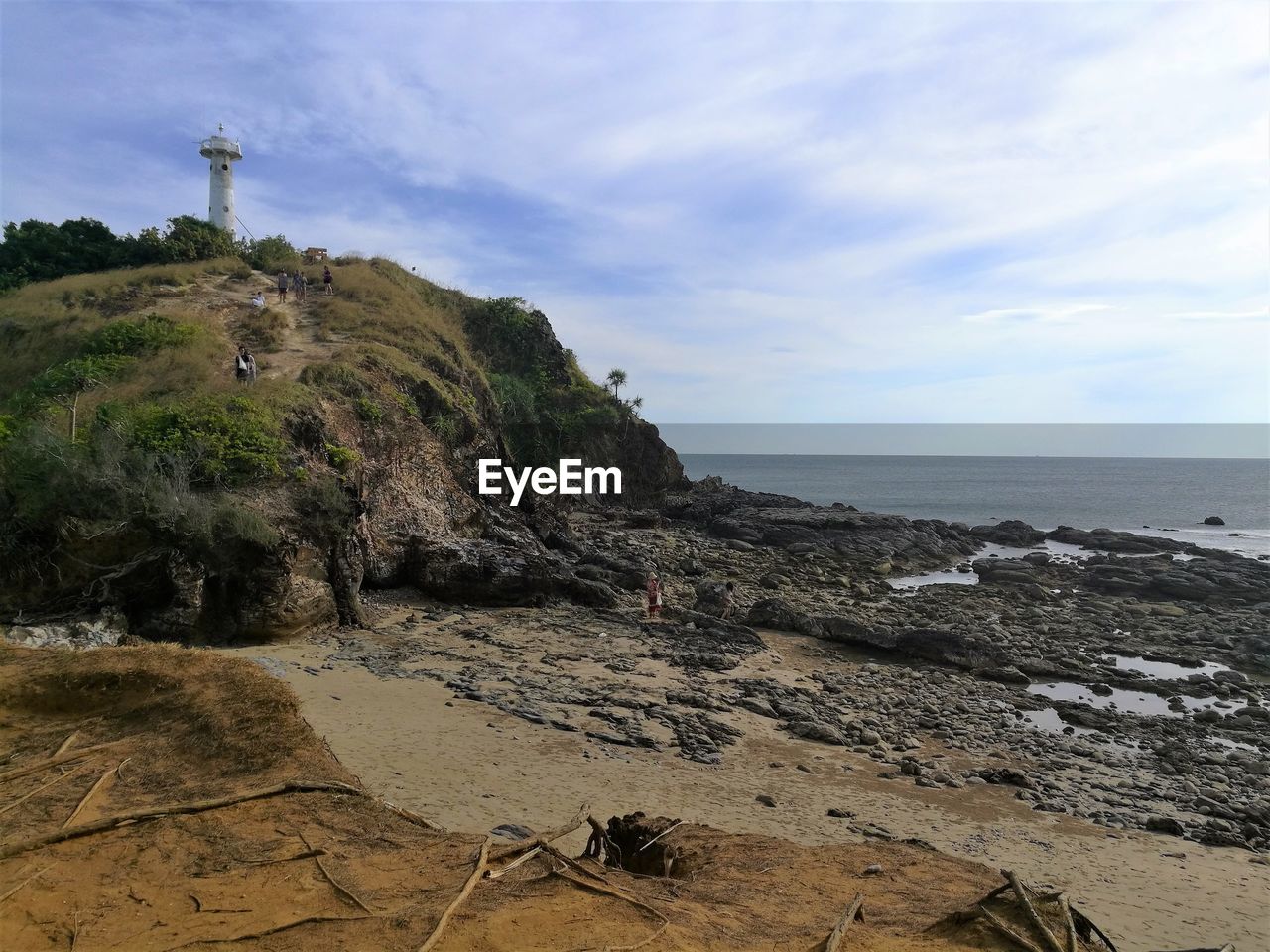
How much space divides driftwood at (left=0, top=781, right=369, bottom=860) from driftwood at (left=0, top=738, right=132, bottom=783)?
1.45m

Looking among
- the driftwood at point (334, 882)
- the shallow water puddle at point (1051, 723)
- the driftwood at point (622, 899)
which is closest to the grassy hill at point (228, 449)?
the driftwood at point (334, 882)

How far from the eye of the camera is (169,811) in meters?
5.39

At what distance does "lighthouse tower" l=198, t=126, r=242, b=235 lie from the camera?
3969 cm

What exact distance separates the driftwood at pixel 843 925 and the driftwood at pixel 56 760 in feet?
20.6

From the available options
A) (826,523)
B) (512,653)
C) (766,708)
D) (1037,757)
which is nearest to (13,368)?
(512,653)

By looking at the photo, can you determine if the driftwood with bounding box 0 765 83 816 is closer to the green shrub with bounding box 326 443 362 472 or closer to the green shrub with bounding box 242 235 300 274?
the green shrub with bounding box 326 443 362 472

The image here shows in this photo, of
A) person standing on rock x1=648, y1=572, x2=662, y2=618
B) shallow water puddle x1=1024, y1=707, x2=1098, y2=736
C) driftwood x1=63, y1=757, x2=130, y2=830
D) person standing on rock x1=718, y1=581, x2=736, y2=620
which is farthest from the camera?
person standing on rock x1=718, y1=581, x2=736, y2=620

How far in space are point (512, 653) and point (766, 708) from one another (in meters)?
5.65

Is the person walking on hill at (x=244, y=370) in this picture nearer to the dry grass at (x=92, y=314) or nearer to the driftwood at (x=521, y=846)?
the dry grass at (x=92, y=314)

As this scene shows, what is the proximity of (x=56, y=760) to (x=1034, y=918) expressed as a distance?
760 centimetres

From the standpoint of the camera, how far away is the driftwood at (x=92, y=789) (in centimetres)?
524

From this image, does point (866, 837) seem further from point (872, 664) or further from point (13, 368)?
point (13, 368)

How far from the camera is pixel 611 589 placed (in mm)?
22344

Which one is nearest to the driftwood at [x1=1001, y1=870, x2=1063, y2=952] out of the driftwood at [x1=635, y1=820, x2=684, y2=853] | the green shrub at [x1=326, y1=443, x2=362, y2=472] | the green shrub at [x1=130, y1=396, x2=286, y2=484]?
the driftwood at [x1=635, y1=820, x2=684, y2=853]
